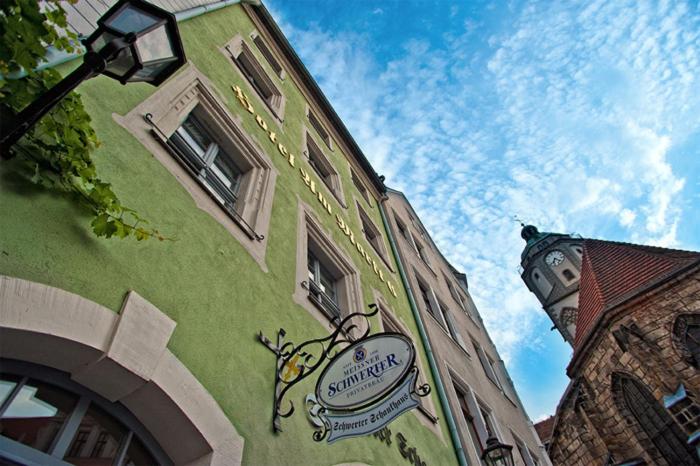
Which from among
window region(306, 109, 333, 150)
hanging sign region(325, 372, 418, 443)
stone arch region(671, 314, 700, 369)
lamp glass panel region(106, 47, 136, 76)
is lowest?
hanging sign region(325, 372, 418, 443)

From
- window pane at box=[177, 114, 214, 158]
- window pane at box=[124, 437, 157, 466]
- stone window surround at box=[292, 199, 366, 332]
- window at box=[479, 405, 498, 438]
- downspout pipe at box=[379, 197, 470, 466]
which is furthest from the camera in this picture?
window at box=[479, 405, 498, 438]

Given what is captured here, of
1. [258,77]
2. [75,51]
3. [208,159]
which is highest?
[258,77]

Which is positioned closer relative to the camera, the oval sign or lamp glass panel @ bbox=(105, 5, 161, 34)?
lamp glass panel @ bbox=(105, 5, 161, 34)

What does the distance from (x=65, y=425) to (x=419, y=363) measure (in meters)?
6.80

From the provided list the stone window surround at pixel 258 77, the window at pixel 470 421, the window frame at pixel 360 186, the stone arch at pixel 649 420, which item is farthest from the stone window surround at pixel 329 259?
the stone arch at pixel 649 420

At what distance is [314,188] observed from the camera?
8406mm

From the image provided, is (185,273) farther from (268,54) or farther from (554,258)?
Answer: (554,258)

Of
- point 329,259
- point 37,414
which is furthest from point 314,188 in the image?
point 37,414

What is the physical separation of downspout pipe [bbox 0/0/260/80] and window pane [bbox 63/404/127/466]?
2.16 m

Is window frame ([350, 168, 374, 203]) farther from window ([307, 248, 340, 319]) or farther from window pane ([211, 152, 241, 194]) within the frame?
window pane ([211, 152, 241, 194])

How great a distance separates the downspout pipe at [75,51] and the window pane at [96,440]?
7.10ft

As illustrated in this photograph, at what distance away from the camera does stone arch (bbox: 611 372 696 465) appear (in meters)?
15.9

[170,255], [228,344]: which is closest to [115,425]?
[228,344]

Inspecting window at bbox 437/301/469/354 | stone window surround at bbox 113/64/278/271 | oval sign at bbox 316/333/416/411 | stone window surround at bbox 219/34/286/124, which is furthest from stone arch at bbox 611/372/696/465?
stone window surround at bbox 113/64/278/271
